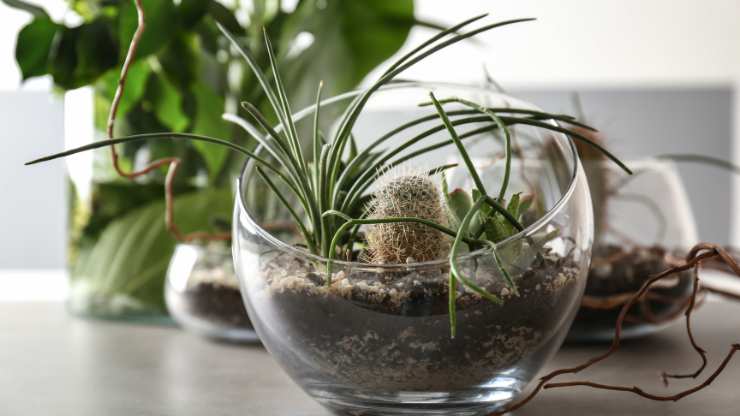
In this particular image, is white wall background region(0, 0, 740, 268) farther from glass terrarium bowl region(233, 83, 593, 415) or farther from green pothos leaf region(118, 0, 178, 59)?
glass terrarium bowl region(233, 83, 593, 415)

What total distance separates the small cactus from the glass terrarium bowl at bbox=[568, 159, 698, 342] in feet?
0.81

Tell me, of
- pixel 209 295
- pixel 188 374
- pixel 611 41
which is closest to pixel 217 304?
pixel 209 295

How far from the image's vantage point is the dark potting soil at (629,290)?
0.57 meters

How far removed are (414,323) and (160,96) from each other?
1.63 ft

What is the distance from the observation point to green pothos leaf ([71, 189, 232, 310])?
758 millimetres

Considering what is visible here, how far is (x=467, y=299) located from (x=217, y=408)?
0.18m

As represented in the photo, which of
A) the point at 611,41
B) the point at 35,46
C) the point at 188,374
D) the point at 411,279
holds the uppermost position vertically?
the point at 611,41

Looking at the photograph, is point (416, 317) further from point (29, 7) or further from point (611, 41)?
point (611, 41)

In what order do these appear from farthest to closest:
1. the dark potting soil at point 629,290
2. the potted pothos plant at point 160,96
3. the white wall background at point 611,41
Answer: the white wall background at point 611,41, the potted pothos plant at point 160,96, the dark potting soil at point 629,290

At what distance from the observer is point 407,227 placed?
14.0 inches

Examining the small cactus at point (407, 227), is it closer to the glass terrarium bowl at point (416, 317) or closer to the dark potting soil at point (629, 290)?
the glass terrarium bowl at point (416, 317)

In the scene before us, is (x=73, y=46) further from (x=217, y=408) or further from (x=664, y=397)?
(x=664, y=397)

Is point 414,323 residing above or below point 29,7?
below

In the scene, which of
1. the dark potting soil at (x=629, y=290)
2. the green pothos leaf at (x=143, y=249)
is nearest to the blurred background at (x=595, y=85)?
the green pothos leaf at (x=143, y=249)
